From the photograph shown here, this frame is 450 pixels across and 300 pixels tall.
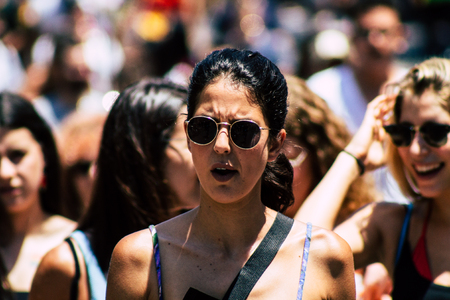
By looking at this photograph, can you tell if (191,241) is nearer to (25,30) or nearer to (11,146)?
(11,146)

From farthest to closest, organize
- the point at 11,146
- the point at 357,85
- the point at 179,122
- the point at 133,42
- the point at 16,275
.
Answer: the point at 133,42 → the point at 357,85 → the point at 11,146 → the point at 16,275 → the point at 179,122

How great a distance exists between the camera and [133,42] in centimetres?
869

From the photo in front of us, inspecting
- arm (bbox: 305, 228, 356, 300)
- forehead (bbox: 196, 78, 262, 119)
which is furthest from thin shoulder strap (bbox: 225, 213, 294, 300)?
forehead (bbox: 196, 78, 262, 119)

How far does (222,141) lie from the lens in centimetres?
189

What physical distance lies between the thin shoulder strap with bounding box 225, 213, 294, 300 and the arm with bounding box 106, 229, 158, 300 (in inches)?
12.1

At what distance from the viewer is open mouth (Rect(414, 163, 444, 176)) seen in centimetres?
267

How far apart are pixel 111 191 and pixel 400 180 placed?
5.25 feet

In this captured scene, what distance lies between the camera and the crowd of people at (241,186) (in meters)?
Result: 1.94

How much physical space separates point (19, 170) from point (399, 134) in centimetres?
225

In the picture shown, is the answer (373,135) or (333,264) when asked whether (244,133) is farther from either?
(373,135)

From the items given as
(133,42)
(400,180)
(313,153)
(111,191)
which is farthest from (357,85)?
(133,42)

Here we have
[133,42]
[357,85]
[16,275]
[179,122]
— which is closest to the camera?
[179,122]

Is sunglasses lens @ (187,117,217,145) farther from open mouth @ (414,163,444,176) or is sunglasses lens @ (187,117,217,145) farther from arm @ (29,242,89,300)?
open mouth @ (414,163,444,176)

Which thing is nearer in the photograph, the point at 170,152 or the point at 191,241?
the point at 191,241
